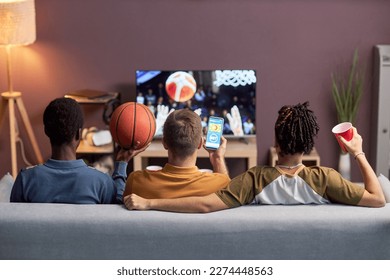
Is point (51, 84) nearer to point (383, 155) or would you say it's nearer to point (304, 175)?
point (383, 155)

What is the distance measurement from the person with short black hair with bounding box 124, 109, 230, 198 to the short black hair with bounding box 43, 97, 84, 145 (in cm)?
32

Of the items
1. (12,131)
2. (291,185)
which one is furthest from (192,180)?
(12,131)

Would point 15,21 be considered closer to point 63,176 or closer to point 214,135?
point 214,135

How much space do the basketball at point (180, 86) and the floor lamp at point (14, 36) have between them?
101 cm

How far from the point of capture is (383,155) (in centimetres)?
568

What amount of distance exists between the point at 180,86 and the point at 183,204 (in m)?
2.82

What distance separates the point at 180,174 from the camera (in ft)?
9.77

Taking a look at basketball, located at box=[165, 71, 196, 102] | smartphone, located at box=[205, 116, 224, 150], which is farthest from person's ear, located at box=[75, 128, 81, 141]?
basketball, located at box=[165, 71, 196, 102]

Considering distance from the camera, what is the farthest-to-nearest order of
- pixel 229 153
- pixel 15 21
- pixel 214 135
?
pixel 229 153
pixel 15 21
pixel 214 135

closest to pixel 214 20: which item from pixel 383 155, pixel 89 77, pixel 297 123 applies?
pixel 89 77

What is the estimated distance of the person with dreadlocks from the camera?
2824 mm

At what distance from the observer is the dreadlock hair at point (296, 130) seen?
290 cm

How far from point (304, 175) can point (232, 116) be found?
2.74m

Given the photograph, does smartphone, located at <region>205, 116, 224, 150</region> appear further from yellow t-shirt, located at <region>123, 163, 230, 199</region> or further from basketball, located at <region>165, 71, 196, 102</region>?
basketball, located at <region>165, 71, 196, 102</region>
